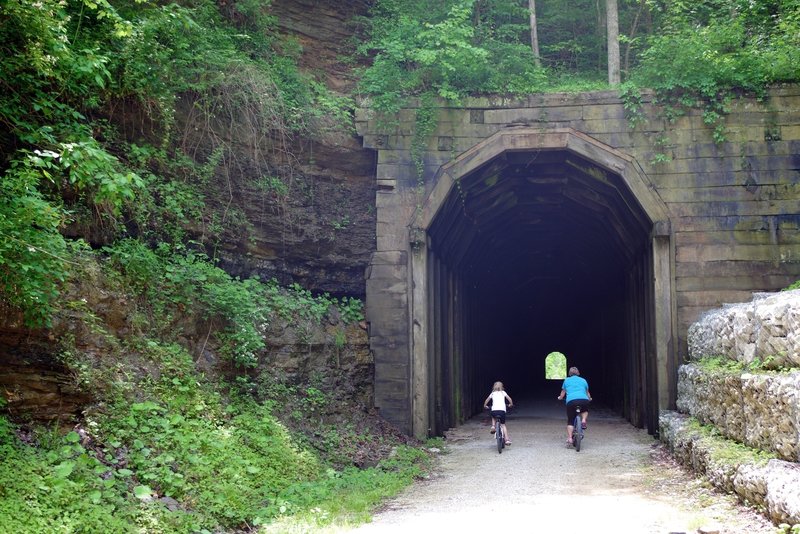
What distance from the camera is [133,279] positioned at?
940cm

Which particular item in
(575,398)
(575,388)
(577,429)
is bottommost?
(577,429)

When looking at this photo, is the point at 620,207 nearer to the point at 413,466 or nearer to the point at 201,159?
the point at 413,466

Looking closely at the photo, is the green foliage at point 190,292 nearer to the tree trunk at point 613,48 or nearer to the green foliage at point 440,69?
the green foliage at point 440,69

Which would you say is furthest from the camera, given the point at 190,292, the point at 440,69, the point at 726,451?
the point at 440,69

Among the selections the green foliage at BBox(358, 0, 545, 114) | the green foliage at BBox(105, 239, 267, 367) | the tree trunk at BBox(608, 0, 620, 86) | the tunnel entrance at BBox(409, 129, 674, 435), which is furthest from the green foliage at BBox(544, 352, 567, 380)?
the green foliage at BBox(105, 239, 267, 367)

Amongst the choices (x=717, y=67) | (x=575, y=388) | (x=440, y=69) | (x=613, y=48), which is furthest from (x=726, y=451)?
(x=613, y=48)

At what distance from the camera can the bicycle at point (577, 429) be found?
12.8 metres

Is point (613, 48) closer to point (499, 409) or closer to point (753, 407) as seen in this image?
point (499, 409)

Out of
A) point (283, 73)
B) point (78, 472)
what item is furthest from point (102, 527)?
point (283, 73)

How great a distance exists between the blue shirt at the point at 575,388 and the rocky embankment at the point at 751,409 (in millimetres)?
1889

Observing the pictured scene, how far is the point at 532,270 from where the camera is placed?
27.8 meters

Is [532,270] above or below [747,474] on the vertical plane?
above

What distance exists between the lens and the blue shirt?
13.1 meters

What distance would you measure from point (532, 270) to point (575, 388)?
1484 centimetres
